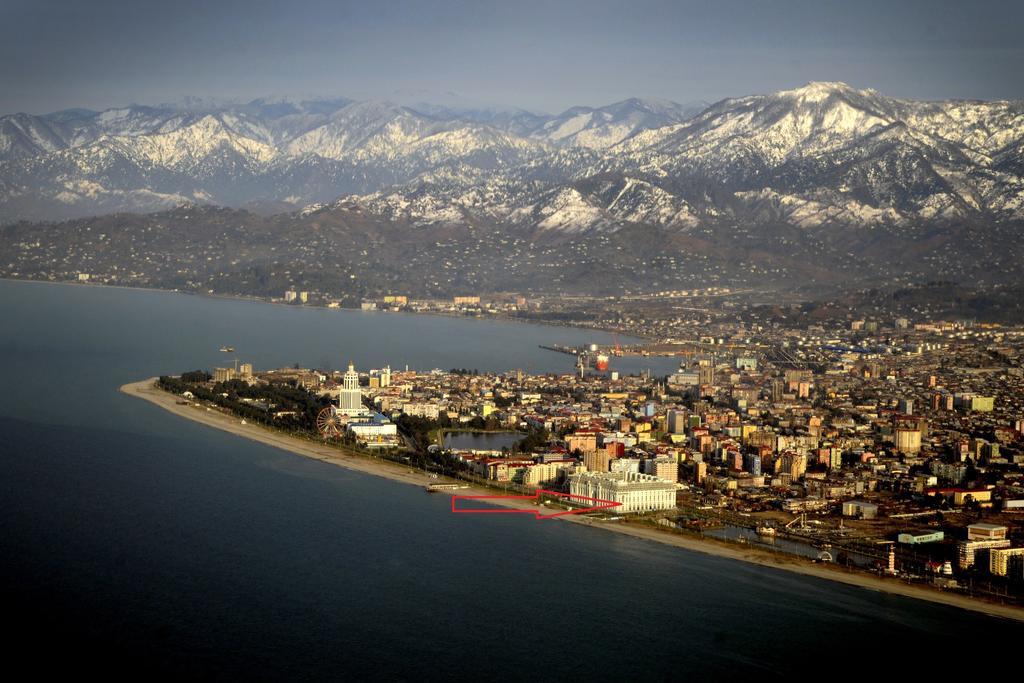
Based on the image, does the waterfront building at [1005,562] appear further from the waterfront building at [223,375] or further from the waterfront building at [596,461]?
the waterfront building at [223,375]

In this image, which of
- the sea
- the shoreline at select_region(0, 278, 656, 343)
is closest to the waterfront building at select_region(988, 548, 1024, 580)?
the sea

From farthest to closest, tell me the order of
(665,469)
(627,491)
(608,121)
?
1. (608,121)
2. (665,469)
3. (627,491)

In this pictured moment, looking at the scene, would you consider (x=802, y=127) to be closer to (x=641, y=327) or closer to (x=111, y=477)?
(x=641, y=327)

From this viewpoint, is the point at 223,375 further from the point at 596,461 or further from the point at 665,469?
the point at 665,469

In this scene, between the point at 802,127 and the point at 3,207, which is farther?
the point at 3,207

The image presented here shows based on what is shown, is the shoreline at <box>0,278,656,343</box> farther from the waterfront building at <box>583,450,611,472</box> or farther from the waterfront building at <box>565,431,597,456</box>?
the waterfront building at <box>583,450,611,472</box>

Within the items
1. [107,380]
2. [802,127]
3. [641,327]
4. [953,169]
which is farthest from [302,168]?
[107,380]

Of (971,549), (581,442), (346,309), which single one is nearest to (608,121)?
(346,309)
